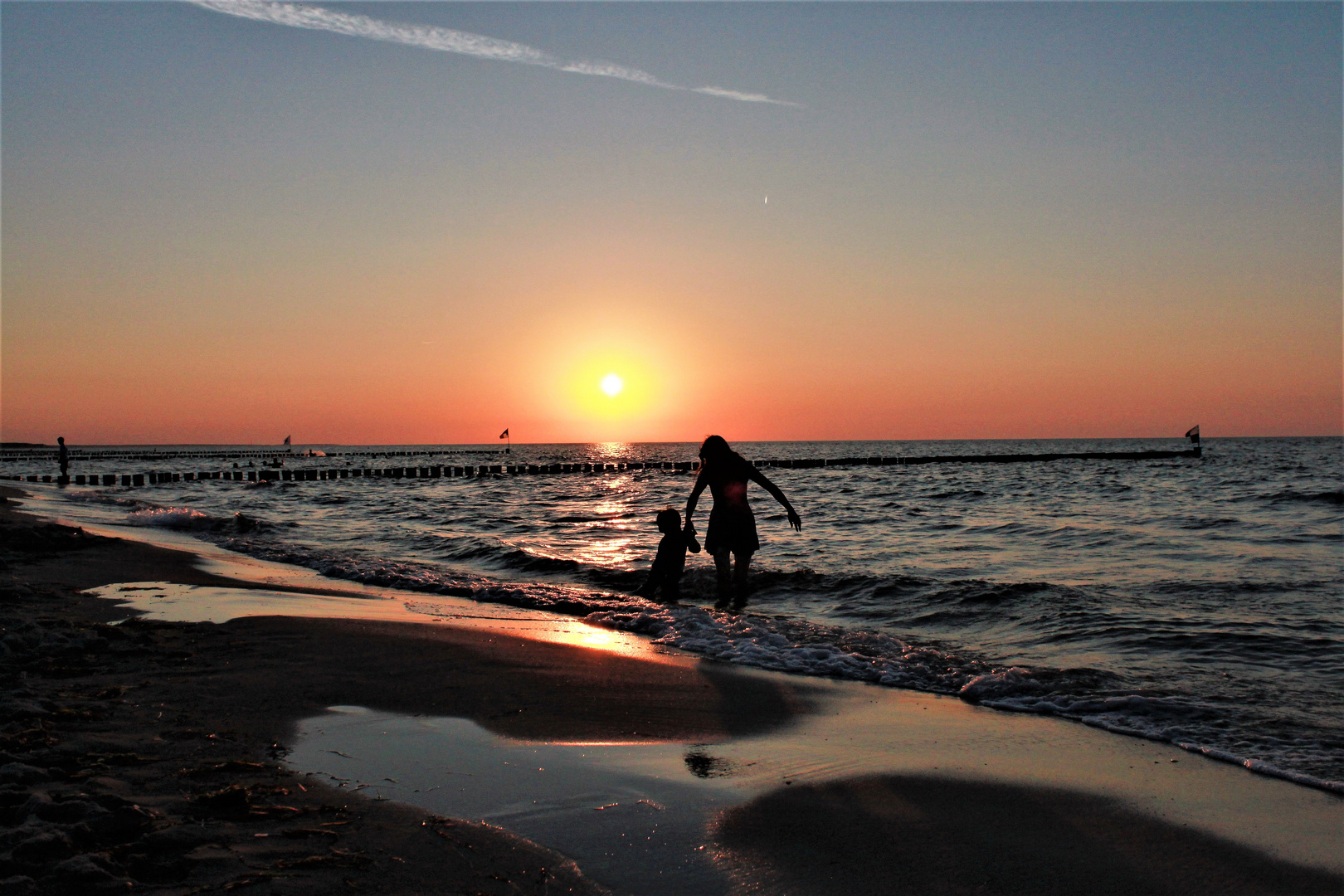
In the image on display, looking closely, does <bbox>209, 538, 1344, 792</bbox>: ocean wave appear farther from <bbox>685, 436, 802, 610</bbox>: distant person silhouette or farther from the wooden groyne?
the wooden groyne

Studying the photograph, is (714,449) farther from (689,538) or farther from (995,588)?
(995,588)

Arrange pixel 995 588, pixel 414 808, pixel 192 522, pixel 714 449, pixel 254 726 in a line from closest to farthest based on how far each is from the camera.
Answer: pixel 414 808, pixel 254 726, pixel 714 449, pixel 995 588, pixel 192 522

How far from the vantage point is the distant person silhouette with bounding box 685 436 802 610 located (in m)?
9.73

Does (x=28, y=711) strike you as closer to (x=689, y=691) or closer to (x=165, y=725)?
(x=165, y=725)

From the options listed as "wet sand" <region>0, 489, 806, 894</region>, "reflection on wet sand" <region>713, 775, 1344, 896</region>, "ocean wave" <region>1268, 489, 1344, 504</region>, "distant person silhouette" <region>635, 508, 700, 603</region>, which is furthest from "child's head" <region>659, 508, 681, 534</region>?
"ocean wave" <region>1268, 489, 1344, 504</region>

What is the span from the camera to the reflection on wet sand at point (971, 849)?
3.14 meters

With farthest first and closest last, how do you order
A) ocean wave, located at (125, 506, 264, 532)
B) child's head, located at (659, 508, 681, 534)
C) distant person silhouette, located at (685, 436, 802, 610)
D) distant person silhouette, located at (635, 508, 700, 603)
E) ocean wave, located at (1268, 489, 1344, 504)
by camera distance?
1. ocean wave, located at (1268, 489, 1344, 504)
2. ocean wave, located at (125, 506, 264, 532)
3. distant person silhouette, located at (635, 508, 700, 603)
4. child's head, located at (659, 508, 681, 534)
5. distant person silhouette, located at (685, 436, 802, 610)

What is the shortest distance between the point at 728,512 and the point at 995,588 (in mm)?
3565

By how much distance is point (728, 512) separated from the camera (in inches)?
390

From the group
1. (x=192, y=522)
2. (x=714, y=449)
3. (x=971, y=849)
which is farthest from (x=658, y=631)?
(x=192, y=522)

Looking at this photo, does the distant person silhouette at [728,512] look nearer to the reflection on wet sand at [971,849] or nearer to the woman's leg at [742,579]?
the woman's leg at [742,579]

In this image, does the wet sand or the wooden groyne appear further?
the wooden groyne

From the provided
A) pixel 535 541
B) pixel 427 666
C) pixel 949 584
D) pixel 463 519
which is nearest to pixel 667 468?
pixel 463 519

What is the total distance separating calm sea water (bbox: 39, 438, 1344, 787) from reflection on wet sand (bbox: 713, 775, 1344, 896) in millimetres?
1467
